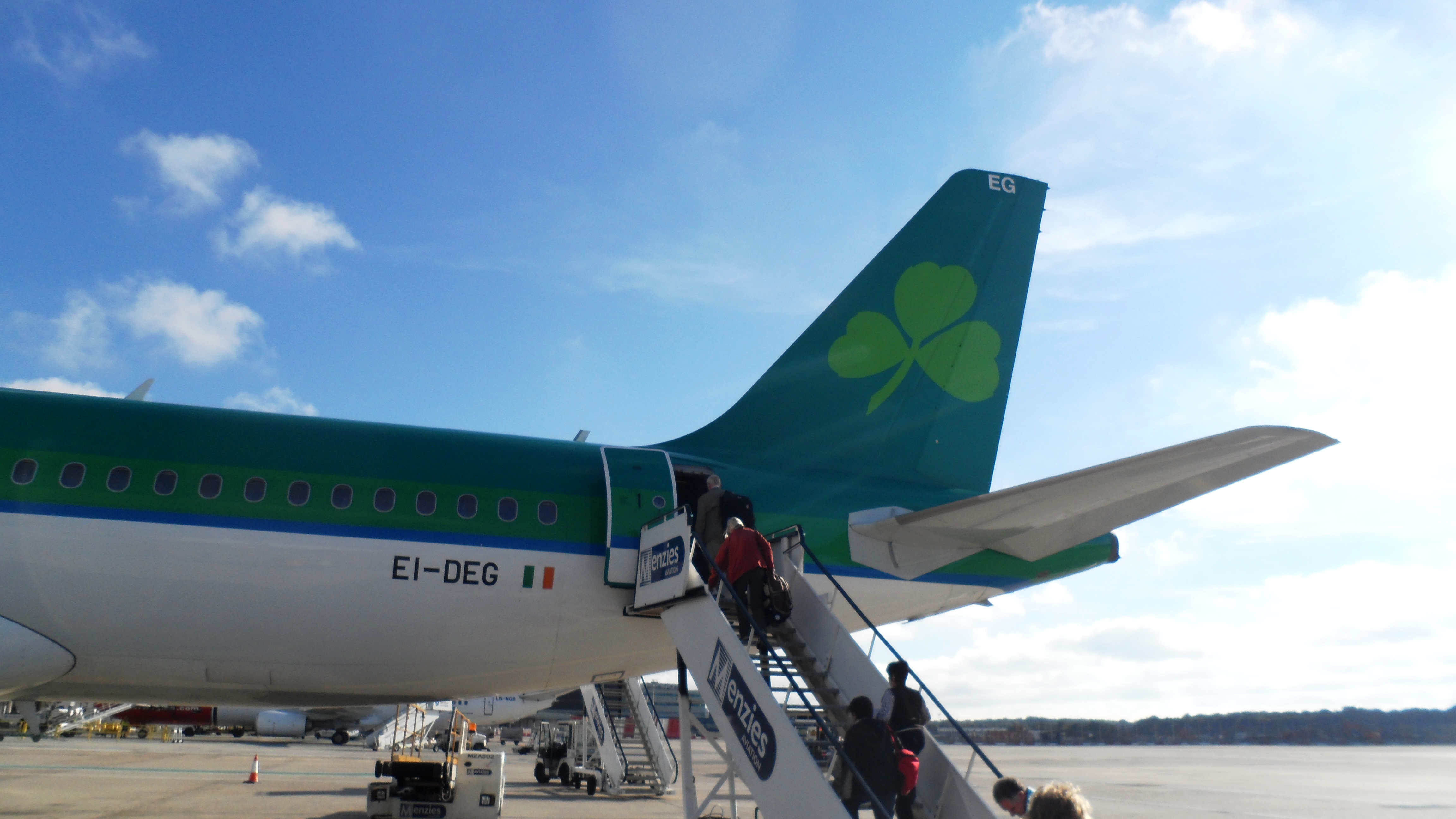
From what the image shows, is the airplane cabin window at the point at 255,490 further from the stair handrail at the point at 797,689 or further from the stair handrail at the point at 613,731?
the stair handrail at the point at 613,731

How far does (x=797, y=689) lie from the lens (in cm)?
746

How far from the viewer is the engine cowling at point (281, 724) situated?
47219 mm

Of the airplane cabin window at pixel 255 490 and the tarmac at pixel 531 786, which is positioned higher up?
the airplane cabin window at pixel 255 490

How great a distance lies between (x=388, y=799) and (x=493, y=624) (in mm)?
7927

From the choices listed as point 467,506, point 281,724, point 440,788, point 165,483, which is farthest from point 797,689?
point 281,724

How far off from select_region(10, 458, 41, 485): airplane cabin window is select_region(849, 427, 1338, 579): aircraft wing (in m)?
8.58

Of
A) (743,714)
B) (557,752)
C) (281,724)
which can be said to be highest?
(281,724)

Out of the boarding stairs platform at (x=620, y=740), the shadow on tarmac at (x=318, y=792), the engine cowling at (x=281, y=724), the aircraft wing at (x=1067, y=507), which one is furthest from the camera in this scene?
the engine cowling at (x=281, y=724)

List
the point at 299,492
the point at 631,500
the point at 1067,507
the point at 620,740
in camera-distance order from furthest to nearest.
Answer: the point at 620,740
the point at 631,500
the point at 299,492
the point at 1067,507

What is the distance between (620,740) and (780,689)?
62.0ft

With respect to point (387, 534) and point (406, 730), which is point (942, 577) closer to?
point (387, 534)

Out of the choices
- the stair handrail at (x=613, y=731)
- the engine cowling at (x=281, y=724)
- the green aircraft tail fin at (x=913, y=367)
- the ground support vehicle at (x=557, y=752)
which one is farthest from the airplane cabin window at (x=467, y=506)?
the engine cowling at (x=281, y=724)

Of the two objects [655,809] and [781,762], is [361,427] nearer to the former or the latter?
[781,762]

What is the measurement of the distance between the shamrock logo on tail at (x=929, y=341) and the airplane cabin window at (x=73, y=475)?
A: 8.81 meters
